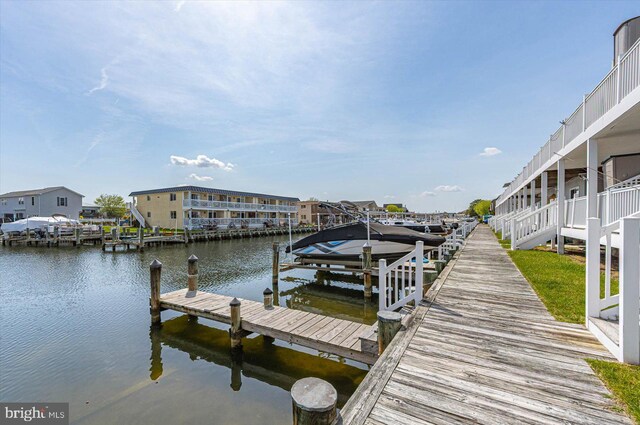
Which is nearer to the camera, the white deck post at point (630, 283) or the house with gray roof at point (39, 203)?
the white deck post at point (630, 283)

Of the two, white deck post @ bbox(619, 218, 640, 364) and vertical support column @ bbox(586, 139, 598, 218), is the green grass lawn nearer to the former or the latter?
white deck post @ bbox(619, 218, 640, 364)

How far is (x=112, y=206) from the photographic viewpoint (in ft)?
178

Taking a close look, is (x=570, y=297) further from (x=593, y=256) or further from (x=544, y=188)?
(x=544, y=188)

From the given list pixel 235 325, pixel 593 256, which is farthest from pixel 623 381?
pixel 235 325

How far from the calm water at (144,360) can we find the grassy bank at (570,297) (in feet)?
12.3

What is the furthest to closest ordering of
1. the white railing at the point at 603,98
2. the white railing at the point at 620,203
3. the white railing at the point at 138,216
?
1. the white railing at the point at 138,216
2. the white railing at the point at 620,203
3. the white railing at the point at 603,98

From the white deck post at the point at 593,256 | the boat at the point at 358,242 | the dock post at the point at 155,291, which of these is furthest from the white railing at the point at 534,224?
the dock post at the point at 155,291

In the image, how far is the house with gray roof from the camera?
38.2m

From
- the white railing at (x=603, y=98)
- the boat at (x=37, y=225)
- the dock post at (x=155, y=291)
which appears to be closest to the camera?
the white railing at (x=603, y=98)

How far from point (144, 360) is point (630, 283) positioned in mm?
8419

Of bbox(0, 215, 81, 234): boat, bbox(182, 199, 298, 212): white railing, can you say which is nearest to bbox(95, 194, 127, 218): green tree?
bbox(0, 215, 81, 234): boat

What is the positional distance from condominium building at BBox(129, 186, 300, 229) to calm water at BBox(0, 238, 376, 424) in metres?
21.2

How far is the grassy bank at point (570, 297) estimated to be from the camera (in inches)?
102

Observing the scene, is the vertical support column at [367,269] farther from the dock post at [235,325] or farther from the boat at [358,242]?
the dock post at [235,325]
